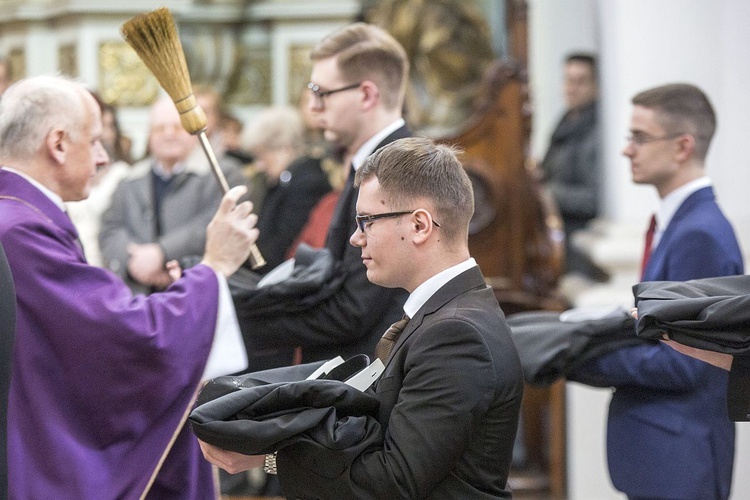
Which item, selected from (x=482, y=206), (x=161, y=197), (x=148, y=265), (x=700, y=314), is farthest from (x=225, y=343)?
(x=482, y=206)

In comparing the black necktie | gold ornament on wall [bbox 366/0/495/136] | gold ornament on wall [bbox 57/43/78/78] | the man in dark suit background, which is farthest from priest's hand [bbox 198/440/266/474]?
gold ornament on wall [bbox 57/43/78/78]

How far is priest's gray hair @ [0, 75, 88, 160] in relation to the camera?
11.4 feet

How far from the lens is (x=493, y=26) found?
7.41m

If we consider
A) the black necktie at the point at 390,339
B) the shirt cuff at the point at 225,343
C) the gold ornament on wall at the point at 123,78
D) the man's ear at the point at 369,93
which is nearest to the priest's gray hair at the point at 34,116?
the shirt cuff at the point at 225,343

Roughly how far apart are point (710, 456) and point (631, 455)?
0.74 ft

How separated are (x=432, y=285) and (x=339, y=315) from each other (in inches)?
38.8

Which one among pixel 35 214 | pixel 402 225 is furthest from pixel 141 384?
pixel 402 225

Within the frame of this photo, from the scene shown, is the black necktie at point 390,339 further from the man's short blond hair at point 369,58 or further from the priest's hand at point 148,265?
the priest's hand at point 148,265

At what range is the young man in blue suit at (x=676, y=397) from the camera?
3535 millimetres

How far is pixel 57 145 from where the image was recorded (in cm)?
350

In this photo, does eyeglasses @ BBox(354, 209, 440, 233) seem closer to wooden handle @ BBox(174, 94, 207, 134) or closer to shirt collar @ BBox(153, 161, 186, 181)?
wooden handle @ BBox(174, 94, 207, 134)

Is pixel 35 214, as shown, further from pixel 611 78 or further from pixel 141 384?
pixel 611 78

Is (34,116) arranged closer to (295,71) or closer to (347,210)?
(347,210)

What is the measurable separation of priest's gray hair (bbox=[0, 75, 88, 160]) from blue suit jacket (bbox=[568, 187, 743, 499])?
1.66 metres
